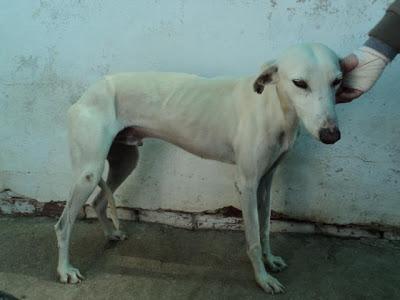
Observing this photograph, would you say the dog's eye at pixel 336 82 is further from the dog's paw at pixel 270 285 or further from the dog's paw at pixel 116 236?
the dog's paw at pixel 116 236

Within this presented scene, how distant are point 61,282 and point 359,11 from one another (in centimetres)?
234

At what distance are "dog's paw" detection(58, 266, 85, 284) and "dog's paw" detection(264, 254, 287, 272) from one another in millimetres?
1099

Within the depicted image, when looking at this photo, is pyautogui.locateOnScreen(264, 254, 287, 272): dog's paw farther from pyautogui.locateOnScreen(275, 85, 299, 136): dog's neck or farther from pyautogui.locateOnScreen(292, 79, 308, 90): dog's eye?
pyautogui.locateOnScreen(292, 79, 308, 90): dog's eye

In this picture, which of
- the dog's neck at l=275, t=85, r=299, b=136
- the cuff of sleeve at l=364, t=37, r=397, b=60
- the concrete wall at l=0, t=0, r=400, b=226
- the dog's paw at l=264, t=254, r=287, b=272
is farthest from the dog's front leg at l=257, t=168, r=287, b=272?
the cuff of sleeve at l=364, t=37, r=397, b=60

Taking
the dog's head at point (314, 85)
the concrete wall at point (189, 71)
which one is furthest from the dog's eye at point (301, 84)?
the concrete wall at point (189, 71)

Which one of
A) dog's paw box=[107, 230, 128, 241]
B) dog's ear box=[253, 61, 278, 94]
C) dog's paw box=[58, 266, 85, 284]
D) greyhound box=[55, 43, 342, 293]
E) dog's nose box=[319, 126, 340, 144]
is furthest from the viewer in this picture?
dog's paw box=[107, 230, 128, 241]

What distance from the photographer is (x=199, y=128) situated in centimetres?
281

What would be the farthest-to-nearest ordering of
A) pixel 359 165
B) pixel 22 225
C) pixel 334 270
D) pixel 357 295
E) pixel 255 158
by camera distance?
pixel 22 225, pixel 359 165, pixel 334 270, pixel 357 295, pixel 255 158

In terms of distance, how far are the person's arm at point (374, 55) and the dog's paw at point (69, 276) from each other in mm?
1818

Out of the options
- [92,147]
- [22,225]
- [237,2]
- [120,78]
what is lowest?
[22,225]

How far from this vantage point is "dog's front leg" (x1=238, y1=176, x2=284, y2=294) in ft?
8.83

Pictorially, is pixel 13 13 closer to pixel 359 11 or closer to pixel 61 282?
pixel 61 282

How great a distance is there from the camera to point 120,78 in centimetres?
287

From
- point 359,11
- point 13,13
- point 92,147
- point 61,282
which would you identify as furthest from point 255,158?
point 13,13
